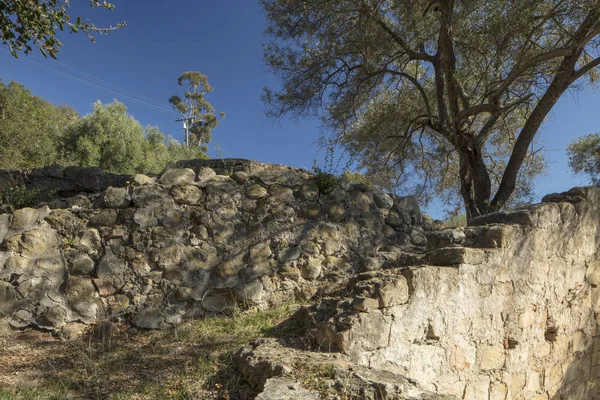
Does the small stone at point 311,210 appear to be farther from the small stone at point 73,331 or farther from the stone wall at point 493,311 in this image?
the small stone at point 73,331

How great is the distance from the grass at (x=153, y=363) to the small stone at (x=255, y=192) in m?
1.53

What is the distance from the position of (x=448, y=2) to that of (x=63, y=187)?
761cm

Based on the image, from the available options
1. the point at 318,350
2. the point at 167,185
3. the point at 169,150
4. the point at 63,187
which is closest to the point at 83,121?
the point at 169,150

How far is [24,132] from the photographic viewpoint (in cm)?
1557

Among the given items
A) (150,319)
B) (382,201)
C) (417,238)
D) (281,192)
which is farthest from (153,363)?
(417,238)

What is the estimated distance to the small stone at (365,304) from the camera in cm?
335

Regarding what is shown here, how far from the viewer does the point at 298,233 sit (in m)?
5.77

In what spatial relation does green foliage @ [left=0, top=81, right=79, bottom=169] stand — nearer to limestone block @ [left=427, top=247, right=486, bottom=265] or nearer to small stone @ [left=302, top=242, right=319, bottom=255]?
small stone @ [left=302, top=242, right=319, bottom=255]

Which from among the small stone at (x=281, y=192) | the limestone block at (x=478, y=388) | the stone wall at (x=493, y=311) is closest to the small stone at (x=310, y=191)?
the small stone at (x=281, y=192)

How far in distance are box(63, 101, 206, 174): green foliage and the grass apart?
11546 millimetres

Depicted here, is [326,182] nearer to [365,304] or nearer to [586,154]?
[365,304]

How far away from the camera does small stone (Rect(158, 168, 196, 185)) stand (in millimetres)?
5645

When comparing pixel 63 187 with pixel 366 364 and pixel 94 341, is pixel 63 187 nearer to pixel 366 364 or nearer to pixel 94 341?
pixel 94 341

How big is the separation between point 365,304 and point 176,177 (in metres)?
3.36
